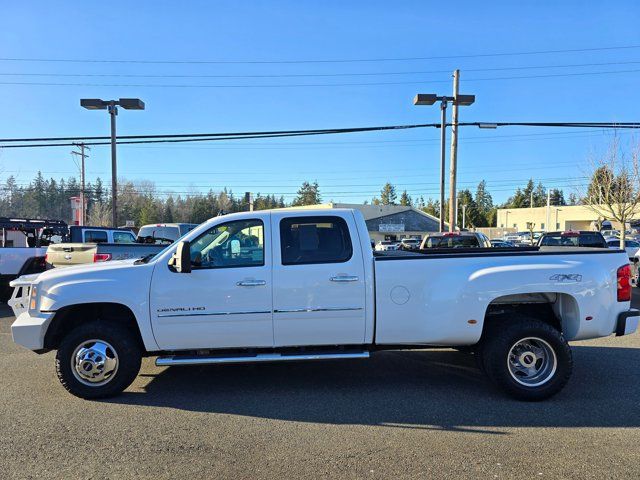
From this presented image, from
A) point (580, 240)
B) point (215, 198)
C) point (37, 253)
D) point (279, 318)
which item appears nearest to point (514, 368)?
point (279, 318)

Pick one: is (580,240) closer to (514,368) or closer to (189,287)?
(514,368)

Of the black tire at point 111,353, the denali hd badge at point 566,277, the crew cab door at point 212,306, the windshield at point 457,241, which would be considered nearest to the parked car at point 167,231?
the windshield at point 457,241

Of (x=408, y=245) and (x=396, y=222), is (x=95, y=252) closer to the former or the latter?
(x=408, y=245)

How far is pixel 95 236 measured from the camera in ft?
51.7

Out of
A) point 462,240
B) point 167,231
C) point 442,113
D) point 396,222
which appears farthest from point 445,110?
point 396,222

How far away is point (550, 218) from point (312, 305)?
83.5 metres

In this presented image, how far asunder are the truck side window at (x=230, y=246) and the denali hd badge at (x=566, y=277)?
120 inches

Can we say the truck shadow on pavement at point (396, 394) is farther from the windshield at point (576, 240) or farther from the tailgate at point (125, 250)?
the windshield at point (576, 240)

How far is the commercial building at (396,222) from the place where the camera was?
60812mm

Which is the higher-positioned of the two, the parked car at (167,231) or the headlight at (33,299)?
the parked car at (167,231)

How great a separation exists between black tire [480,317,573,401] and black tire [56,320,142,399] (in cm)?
374

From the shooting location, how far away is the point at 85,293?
4875 millimetres

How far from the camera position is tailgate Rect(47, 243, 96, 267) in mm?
11016

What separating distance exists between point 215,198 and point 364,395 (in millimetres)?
102498
